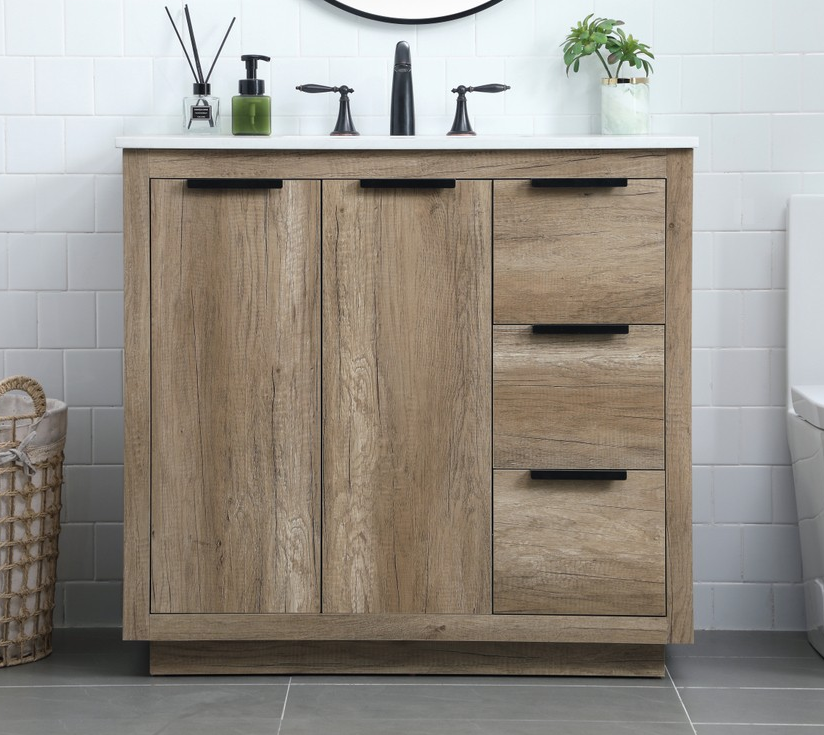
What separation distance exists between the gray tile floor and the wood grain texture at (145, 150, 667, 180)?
3.17ft

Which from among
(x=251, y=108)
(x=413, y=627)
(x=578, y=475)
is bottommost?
(x=413, y=627)

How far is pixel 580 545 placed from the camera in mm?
1738

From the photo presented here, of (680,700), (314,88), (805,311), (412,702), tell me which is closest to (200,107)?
(314,88)

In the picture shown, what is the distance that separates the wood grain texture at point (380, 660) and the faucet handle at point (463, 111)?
1.07 meters

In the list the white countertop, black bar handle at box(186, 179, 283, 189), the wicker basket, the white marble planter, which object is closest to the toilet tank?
the white marble planter

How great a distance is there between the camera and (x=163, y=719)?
1632mm

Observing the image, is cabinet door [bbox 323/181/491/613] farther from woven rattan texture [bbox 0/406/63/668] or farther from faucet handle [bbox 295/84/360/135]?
woven rattan texture [bbox 0/406/63/668]

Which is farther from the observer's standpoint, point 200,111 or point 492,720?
point 200,111

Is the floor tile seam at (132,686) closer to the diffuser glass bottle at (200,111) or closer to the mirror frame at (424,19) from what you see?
the diffuser glass bottle at (200,111)

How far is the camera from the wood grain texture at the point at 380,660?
1.81 meters

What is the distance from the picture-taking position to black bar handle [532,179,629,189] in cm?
169

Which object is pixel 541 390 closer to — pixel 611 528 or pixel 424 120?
pixel 611 528

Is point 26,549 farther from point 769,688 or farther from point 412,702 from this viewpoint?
point 769,688

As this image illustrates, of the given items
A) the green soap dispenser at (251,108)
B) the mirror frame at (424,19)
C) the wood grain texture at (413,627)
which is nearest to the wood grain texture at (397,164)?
the green soap dispenser at (251,108)
